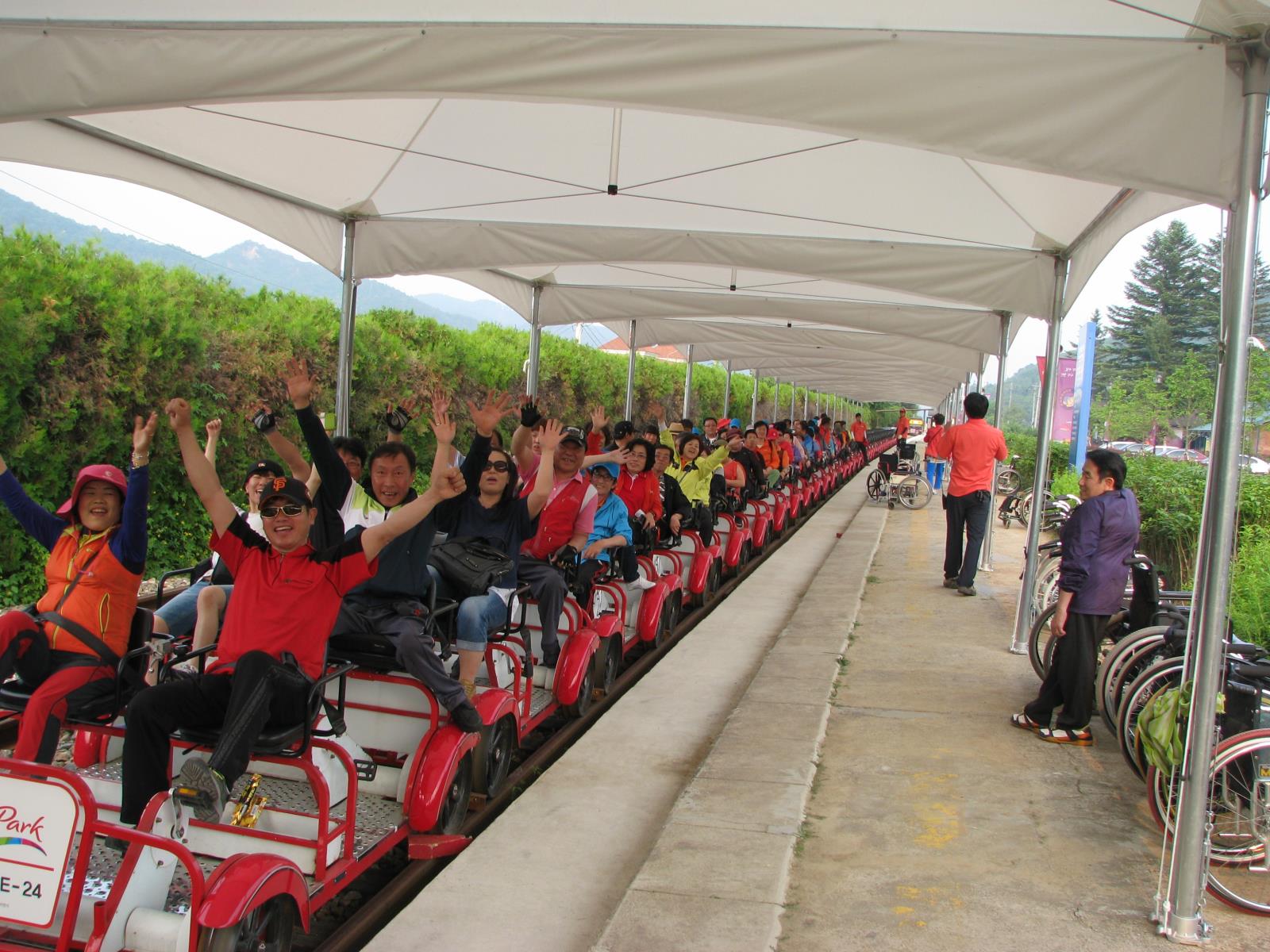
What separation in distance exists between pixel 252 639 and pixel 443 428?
4.04 ft

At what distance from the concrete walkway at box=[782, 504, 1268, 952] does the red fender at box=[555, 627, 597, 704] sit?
4.68 feet

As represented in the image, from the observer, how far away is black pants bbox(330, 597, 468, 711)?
14.1ft

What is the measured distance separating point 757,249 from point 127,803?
6115 mm

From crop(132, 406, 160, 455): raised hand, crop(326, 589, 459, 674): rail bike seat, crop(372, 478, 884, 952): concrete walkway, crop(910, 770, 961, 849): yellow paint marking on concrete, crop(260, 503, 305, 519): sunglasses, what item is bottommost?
crop(372, 478, 884, 952): concrete walkway

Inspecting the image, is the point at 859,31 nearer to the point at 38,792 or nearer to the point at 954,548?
the point at 38,792

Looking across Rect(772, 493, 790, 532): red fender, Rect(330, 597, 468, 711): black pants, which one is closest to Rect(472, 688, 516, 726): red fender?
Rect(330, 597, 468, 711): black pants

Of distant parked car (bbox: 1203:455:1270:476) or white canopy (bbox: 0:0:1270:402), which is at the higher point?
white canopy (bbox: 0:0:1270:402)

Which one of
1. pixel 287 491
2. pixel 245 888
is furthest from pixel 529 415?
pixel 245 888

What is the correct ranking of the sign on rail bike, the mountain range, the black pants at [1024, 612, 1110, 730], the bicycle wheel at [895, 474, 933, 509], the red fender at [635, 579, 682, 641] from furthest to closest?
the mountain range
the bicycle wheel at [895, 474, 933, 509]
the red fender at [635, 579, 682, 641]
the black pants at [1024, 612, 1110, 730]
the sign on rail bike

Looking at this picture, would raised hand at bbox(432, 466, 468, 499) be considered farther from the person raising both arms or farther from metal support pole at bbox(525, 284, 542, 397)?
metal support pole at bbox(525, 284, 542, 397)

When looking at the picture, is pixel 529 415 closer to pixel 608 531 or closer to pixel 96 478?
pixel 608 531

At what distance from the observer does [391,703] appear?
4582 millimetres

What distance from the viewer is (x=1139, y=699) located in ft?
15.6

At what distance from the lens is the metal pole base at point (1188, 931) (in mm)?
Answer: 3474
